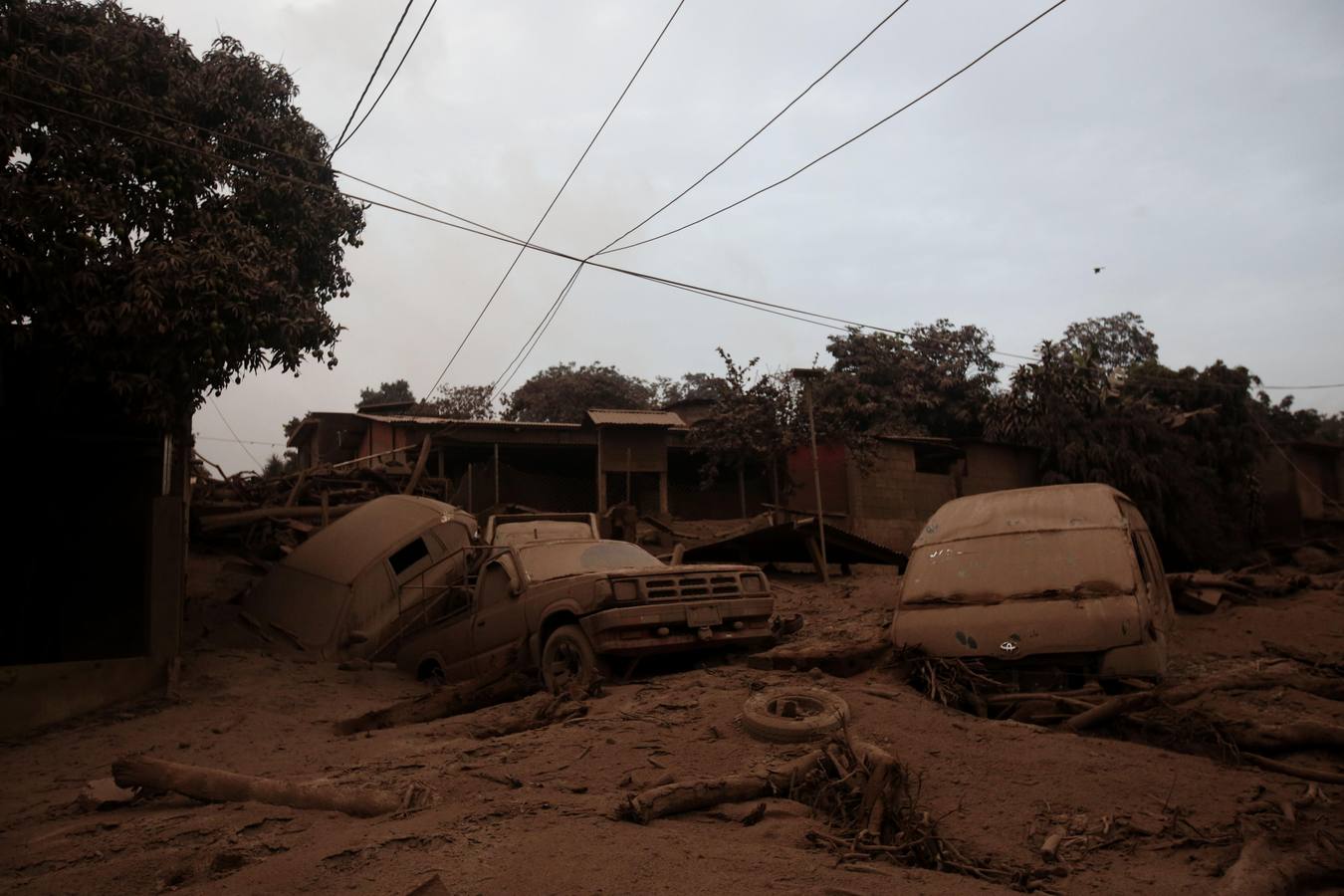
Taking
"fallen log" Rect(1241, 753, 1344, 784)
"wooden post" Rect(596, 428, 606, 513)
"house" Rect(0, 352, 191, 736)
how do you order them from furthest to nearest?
"wooden post" Rect(596, 428, 606, 513)
"house" Rect(0, 352, 191, 736)
"fallen log" Rect(1241, 753, 1344, 784)

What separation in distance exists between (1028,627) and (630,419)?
14.8m

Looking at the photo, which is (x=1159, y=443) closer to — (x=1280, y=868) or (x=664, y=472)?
(x=664, y=472)

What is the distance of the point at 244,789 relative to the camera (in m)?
5.46

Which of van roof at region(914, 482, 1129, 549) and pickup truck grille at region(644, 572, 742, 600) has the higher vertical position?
van roof at region(914, 482, 1129, 549)

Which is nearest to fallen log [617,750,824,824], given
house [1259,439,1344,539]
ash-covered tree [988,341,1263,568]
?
ash-covered tree [988,341,1263,568]

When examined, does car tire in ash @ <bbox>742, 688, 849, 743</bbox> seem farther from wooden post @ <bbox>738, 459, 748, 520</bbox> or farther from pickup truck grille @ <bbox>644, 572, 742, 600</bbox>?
wooden post @ <bbox>738, 459, 748, 520</bbox>

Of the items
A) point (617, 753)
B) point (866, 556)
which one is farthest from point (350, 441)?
point (617, 753)

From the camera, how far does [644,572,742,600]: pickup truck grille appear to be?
327 inches

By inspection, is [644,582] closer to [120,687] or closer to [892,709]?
[892,709]

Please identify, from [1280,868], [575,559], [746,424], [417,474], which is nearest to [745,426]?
[746,424]

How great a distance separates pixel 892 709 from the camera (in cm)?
646

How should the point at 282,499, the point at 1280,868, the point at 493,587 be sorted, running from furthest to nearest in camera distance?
the point at 282,499
the point at 493,587
the point at 1280,868

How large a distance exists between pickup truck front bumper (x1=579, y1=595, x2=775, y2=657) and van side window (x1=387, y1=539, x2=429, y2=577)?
5.40 m

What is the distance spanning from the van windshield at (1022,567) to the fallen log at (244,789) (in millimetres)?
4514
